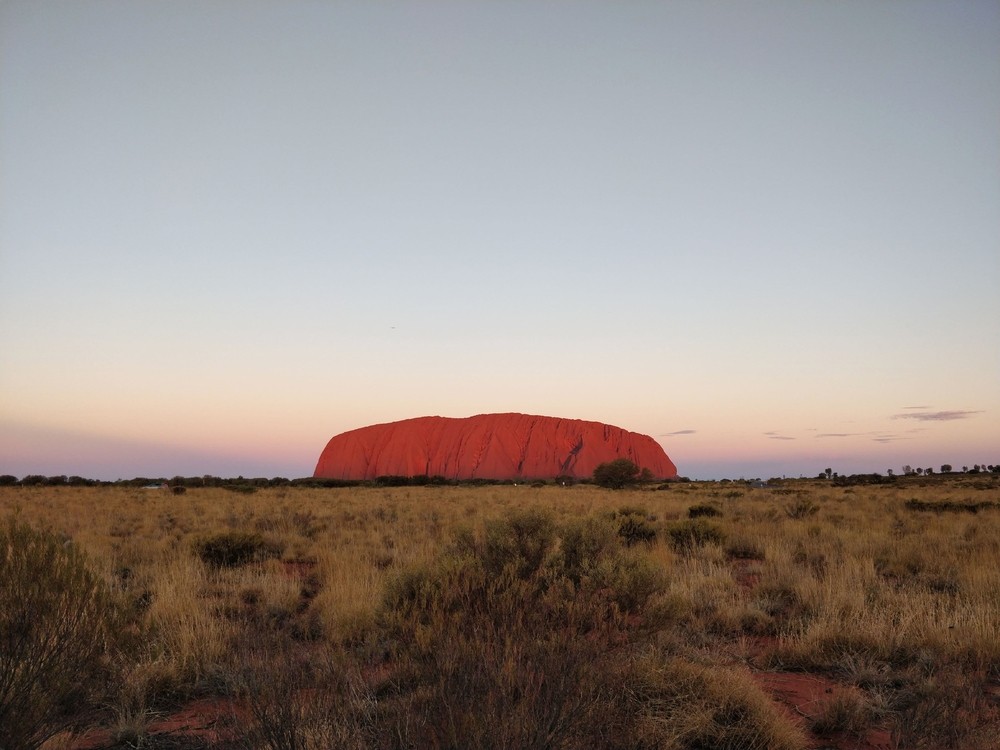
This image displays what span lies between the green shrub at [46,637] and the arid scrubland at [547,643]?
5cm

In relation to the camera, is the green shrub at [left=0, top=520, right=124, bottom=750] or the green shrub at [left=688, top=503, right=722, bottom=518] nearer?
the green shrub at [left=0, top=520, right=124, bottom=750]

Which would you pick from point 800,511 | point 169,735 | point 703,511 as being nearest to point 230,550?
point 169,735

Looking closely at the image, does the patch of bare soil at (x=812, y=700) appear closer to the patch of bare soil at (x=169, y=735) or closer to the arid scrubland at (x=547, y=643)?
the arid scrubland at (x=547, y=643)

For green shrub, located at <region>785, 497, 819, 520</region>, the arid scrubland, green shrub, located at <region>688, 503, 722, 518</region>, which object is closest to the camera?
the arid scrubland

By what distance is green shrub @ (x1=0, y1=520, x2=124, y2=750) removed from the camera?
3002 mm

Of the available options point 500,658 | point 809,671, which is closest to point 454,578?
point 500,658

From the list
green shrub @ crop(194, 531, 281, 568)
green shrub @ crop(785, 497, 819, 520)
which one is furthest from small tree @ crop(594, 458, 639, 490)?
green shrub @ crop(194, 531, 281, 568)

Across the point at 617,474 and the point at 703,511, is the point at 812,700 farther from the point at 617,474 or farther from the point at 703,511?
the point at 617,474

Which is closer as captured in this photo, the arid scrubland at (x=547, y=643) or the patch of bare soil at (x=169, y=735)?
the arid scrubland at (x=547, y=643)

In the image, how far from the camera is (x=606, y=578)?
5207 mm

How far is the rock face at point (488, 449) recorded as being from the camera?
10594 centimetres

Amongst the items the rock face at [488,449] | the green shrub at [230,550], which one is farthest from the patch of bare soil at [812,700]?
the rock face at [488,449]

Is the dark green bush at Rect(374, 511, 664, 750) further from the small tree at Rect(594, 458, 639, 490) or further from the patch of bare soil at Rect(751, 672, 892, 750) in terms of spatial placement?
the small tree at Rect(594, 458, 639, 490)

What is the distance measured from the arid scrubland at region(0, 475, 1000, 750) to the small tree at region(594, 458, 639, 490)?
39.3m
